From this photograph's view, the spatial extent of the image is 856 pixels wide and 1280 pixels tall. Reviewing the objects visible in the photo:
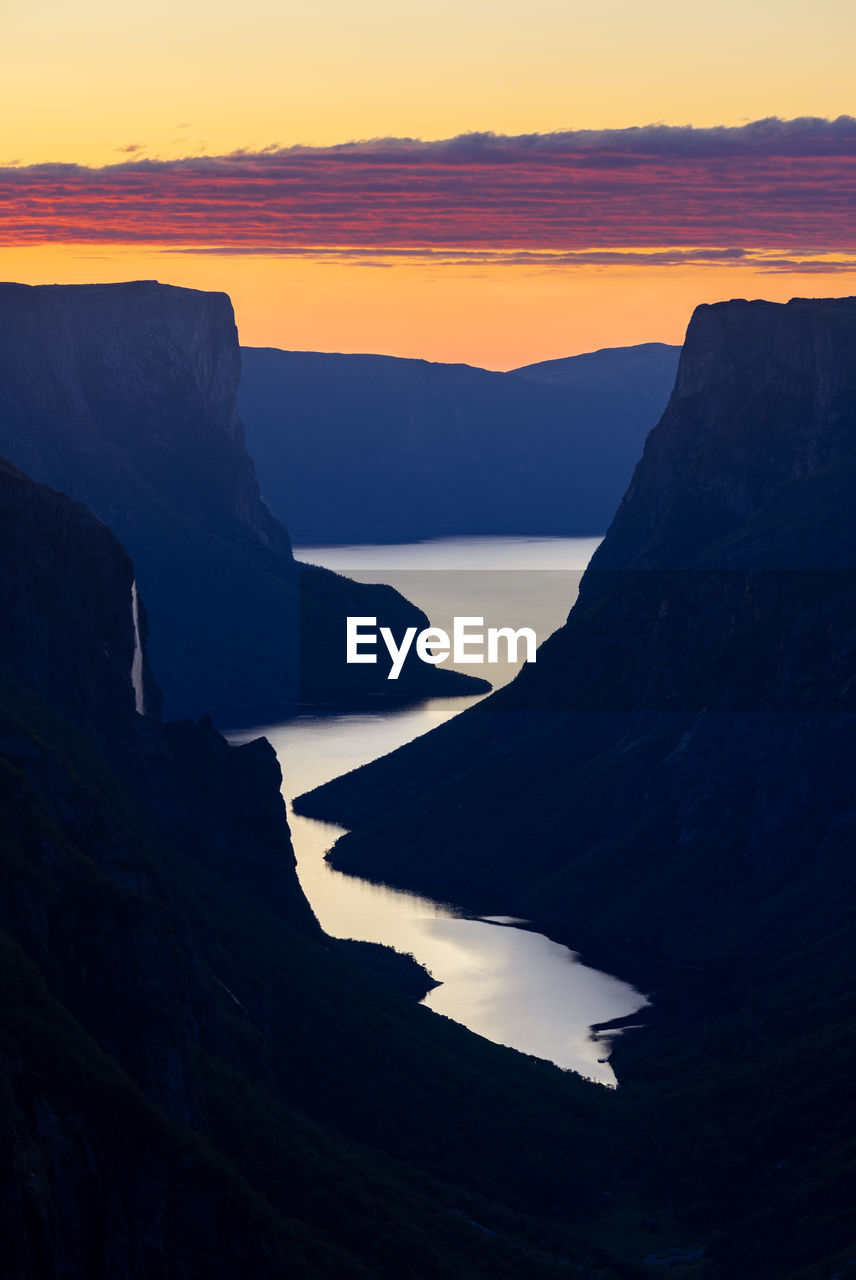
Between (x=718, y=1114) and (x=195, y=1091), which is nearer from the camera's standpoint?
(x=195, y=1091)

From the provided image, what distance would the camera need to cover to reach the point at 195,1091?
103 meters

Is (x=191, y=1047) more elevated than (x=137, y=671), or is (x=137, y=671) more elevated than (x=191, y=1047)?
(x=137, y=671)

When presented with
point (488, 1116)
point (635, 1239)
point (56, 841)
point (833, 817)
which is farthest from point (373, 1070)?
point (833, 817)

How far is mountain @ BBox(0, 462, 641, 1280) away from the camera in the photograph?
87.1m

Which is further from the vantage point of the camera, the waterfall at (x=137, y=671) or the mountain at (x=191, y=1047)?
the waterfall at (x=137, y=671)

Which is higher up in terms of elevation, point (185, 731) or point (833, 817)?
point (185, 731)

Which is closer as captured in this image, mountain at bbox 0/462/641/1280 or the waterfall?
mountain at bbox 0/462/641/1280

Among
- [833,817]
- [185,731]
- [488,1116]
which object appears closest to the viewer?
[488,1116]

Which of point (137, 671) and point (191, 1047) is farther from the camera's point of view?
point (137, 671)

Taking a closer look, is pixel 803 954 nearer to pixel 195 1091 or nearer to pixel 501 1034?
pixel 501 1034

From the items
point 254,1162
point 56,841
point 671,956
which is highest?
point 56,841

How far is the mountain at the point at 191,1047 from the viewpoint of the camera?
87.1 metres

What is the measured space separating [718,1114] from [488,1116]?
1433 cm

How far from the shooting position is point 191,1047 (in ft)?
352
